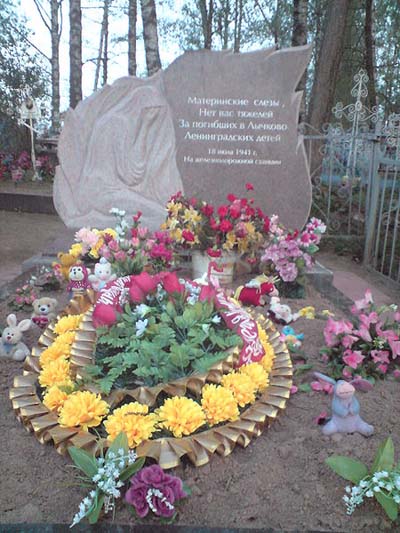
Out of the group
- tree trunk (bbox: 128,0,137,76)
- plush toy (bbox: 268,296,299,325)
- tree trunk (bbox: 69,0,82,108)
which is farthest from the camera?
tree trunk (bbox: 128,0,137,76)

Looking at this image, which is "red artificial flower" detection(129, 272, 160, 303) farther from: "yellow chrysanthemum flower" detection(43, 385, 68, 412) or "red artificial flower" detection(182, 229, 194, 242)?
"red artificial flower" detection(182, 229, 194, 242)

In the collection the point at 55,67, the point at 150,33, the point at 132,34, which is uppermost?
the point at 132,34

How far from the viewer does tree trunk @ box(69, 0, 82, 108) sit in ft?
44.4

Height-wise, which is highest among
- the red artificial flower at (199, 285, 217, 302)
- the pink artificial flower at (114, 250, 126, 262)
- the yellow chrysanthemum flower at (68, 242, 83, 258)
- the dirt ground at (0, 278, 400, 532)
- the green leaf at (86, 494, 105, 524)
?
the red artificial flower at (199, 285, 217, 302)

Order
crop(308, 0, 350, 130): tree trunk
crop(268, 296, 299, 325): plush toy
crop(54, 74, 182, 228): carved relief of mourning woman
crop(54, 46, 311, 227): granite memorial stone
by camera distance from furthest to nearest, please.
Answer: crop(308, 0, 350, 130): tree trunk → crop(54, 74, 182, 228): carved relief of mourning woman → crop(54, 46, 311, 227): granite memorial stone → crop(268, 296, 299, 325): plush toy

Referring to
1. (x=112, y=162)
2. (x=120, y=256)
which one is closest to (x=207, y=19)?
(x=112, y=162)

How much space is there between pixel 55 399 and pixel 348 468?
0.99m

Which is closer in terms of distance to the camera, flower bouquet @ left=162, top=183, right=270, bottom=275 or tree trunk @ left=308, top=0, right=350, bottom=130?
flower bouquet @ left=162, top=183, right=270, bottom=275

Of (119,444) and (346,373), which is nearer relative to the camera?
(119,444)

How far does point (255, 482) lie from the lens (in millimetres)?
1660

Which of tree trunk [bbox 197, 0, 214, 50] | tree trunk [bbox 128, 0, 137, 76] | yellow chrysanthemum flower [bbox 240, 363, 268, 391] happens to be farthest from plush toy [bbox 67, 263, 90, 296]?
tree trunk [bbox 197, 0, 214, 50]

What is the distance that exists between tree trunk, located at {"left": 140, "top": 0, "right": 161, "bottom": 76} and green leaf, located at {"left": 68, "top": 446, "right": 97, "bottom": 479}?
29.8ft

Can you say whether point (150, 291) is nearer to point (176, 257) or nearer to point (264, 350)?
point (264, 350)

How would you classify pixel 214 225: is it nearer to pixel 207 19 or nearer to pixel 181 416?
pixel 181 416
